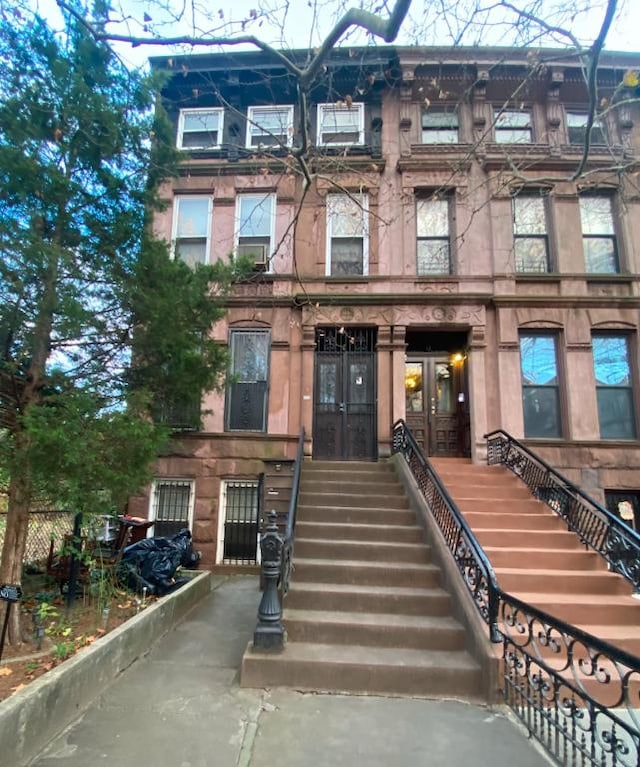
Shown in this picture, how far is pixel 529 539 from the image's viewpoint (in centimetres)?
621

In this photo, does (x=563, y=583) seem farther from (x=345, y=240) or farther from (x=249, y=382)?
(x=345, y=240)

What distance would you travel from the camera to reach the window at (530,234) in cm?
980

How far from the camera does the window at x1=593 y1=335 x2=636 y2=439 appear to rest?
9.11 metres

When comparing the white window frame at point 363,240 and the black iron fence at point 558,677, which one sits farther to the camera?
the white window frame at point 363,240

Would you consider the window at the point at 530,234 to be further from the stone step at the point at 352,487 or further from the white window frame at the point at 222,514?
the white window frame at the point at 222,514

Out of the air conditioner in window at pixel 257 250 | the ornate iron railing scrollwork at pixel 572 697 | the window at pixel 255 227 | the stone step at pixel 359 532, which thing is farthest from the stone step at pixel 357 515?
the air conditioner in window at pixel 257 250

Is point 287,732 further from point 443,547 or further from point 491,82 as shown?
point 491,82

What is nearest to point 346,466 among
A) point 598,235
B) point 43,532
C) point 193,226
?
point 43,532

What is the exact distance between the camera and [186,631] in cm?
529

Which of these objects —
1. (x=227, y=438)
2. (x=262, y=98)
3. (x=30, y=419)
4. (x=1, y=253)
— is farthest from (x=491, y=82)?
(x=30, y=419)

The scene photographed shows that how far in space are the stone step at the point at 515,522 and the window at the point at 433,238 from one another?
17.8 ft

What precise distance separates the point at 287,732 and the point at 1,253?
482 centimetres

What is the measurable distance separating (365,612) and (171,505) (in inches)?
222

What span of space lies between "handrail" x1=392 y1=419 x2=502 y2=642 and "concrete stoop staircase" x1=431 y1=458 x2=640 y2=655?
2.33ft
